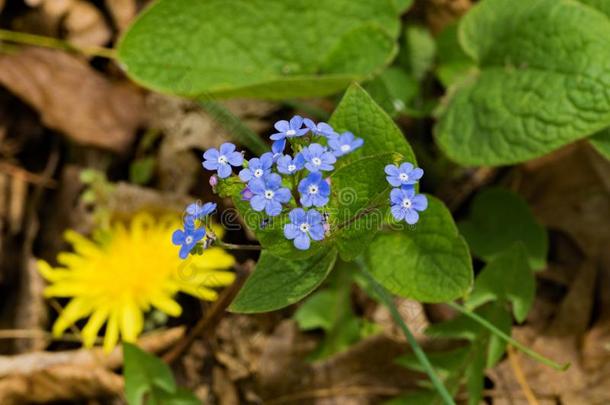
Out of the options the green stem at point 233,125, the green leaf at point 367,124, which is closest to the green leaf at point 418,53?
the green stem at point 233,125

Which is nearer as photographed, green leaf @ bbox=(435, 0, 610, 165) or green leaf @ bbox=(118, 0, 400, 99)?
green leaf @ bbox=(435, 0, 610, 165)

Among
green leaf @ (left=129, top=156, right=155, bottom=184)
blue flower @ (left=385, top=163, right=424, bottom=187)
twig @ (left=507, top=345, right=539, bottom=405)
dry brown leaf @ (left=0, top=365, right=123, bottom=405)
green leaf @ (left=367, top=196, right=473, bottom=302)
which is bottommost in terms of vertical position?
twig @ (left=507, top=345, right=539, bottom=405)

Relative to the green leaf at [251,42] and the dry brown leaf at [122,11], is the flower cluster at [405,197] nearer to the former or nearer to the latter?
the green leaf at [251,42]

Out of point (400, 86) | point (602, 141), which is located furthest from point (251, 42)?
point (602, 141)

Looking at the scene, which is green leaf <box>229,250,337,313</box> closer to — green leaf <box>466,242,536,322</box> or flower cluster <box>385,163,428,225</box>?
flower cluster <box>385,163,428,225</box>

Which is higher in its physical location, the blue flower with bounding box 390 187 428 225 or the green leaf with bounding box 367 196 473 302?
the blue flower with bounding box 390 187 428 225

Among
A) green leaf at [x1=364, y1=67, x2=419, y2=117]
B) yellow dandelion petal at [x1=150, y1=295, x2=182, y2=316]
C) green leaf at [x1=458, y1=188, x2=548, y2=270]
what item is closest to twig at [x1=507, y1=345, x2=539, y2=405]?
green leaf at [x1=458, y1=188, x2=548, y2=270]

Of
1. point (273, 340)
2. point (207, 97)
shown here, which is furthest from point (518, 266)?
point (207, 97)
